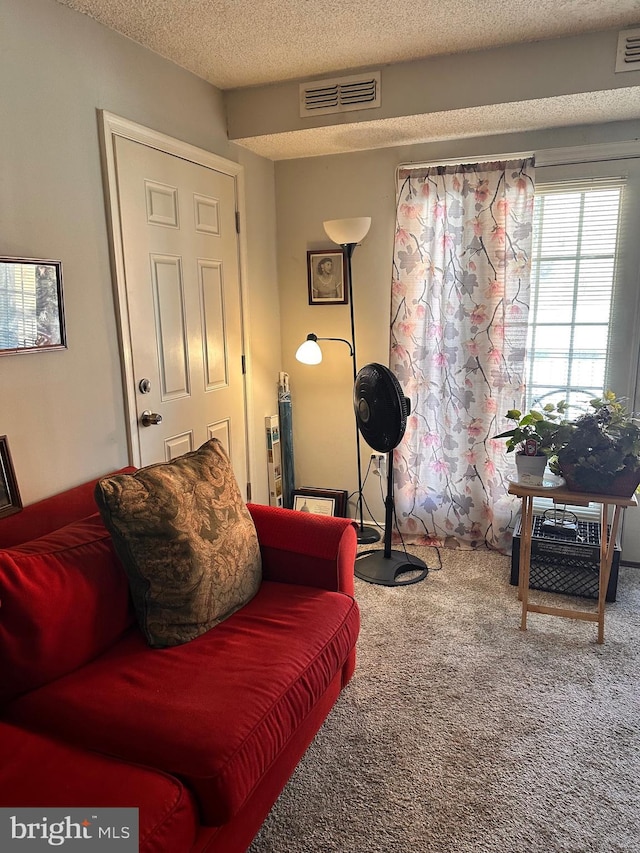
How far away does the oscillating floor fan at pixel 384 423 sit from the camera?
2.80 m

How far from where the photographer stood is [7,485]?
71.4 inches

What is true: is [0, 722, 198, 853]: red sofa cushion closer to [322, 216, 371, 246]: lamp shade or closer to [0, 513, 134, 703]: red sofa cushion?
[0, 513, 134, 703]: red sofa cushion

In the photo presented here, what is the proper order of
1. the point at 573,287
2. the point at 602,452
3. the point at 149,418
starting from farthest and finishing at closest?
1. the point at 573,287
2. the point at 149,418
3. the point at 602,452

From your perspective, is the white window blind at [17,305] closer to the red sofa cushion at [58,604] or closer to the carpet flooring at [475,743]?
the red sofa cushion at [58,604]

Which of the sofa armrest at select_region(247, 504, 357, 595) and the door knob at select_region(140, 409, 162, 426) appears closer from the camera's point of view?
the sofa armrest at select_region(247, 504, 357, 595)

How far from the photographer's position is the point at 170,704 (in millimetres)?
1459

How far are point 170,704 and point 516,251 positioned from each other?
2645 millimetres

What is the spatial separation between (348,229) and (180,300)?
3.11ft

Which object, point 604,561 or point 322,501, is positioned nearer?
point 604,561

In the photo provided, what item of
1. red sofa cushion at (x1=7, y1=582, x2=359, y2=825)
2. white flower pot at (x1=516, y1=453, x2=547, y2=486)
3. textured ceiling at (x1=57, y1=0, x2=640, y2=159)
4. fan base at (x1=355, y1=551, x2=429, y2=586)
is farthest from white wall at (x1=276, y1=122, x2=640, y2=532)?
red sofa cushion at (x1=7, y1=582, x2=359, y2=825)

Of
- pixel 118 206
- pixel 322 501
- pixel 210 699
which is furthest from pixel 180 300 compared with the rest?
pixel 210 699

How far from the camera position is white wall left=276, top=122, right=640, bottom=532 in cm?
325
